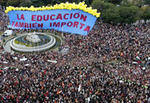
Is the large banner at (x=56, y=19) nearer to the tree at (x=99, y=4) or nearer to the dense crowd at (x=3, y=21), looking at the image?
the dense crowd at (x=3, y=21)

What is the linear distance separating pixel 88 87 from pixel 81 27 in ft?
35.0

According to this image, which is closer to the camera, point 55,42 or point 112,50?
point 112,50

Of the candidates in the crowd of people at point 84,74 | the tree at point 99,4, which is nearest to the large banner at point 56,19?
the crowd of people at point 84,74

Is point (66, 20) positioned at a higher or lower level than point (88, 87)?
higher

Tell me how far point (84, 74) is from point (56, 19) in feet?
38.8

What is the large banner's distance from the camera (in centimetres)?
2427

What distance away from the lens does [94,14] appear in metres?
23.2

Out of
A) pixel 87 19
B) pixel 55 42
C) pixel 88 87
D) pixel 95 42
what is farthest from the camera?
pixel 55 42

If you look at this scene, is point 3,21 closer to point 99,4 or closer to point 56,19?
point 56,19

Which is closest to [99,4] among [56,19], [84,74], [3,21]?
[56,19]

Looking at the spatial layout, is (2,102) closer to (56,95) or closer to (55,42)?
(56,95)

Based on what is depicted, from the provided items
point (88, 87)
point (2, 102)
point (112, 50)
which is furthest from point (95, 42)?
point (2, 102)

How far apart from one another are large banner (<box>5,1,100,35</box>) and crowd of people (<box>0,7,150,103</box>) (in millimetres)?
2614

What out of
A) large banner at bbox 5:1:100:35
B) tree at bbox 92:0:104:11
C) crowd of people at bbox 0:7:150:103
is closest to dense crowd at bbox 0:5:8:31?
large banner at bbox 5:1:100:35
